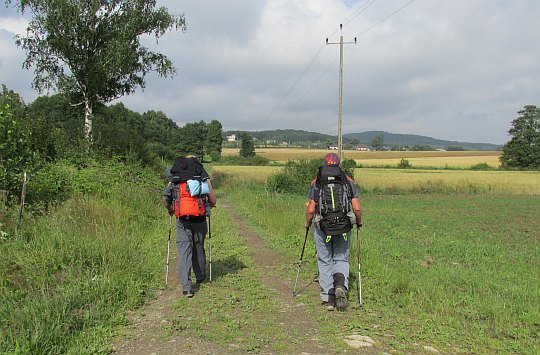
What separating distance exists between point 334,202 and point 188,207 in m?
2.06

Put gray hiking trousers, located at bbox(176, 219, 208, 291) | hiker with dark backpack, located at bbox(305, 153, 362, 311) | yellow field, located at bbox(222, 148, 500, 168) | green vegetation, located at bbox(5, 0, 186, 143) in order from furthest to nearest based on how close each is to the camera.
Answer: yellow field, located at bbox(222, 148, 500, 168), green vegetation, located at bbox(5, 0, 186, 143), gray hiking trousers, located at bbox(176, 219, 208, 291), hiker with dark backpack, located at bbox(305, 153, 362, 311)

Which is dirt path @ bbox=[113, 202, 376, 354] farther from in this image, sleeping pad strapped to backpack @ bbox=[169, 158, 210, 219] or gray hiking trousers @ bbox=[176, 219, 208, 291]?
sleeping pad strapped to backpack @ bbox=[169, 158, 210, 219]

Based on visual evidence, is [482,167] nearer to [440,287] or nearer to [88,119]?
[88,119]

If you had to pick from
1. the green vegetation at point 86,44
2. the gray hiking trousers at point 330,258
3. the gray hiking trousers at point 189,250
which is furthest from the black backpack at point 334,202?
the green vegetation at point 86,44

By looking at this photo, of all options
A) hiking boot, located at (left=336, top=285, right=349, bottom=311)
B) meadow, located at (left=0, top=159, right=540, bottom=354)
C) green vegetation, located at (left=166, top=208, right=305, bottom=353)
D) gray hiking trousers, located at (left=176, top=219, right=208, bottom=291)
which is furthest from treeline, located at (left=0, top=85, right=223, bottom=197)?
hiking boot, located at (left=336, top=285, right=349, bottom=311)

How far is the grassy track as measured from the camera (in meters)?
4.36

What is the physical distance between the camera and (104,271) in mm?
5652

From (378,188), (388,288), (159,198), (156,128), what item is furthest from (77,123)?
(156,128)

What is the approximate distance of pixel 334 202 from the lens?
529 centimetres

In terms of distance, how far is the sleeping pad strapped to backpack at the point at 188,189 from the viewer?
227 inches

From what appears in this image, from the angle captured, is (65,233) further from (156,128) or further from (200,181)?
(156,128)

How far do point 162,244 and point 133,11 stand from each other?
14.1 m

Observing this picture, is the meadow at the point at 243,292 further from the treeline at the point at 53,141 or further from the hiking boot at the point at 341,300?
the treeline at the point at 53,141

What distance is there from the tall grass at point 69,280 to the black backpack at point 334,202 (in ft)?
8.70
